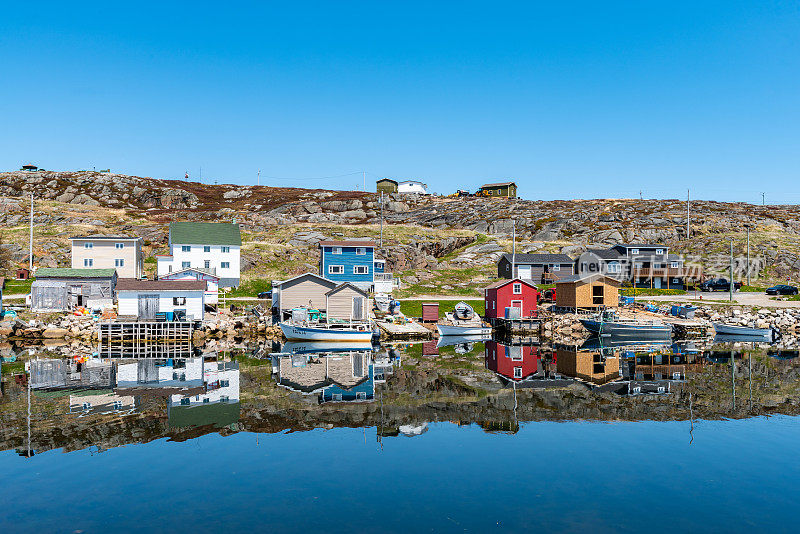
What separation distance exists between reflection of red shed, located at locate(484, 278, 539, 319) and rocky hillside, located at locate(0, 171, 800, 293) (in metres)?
17.0

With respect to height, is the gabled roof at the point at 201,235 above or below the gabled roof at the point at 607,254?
above

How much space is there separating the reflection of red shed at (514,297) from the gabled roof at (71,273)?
139 feet

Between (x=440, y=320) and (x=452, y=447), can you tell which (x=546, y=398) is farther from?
(x=440, y=320)

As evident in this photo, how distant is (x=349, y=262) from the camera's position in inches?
3027

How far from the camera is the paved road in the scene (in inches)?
2803

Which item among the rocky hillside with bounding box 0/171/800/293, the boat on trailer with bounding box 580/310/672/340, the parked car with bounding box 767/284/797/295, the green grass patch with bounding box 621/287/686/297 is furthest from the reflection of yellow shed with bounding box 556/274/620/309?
the parked car with bounding box 767/284/797/295

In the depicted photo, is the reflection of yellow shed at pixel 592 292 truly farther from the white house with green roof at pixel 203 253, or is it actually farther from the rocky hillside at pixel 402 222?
the white house with green roof at pixel 203 253

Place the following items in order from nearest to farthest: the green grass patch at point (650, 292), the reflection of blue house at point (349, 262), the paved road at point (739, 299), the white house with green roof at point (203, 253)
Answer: the paved road at point (739, 299) < the reflection of blue house at point (349, 262) < the white house with green roof at point (203, 253) < the green grass patch at point (650, 292)

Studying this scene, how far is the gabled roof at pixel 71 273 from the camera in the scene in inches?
2443

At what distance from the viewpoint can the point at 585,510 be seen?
18.0 metres

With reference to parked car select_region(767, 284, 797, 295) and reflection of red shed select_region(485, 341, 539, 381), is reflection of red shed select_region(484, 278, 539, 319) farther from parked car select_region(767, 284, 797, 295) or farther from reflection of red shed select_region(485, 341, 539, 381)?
parked car select_region(767, 284, 797, 295)

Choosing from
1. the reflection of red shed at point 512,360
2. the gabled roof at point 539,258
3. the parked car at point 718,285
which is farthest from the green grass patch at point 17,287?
the parked car at point 718,285

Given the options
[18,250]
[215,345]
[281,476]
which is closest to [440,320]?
[215,345]

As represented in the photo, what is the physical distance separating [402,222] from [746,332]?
79.2 meters
